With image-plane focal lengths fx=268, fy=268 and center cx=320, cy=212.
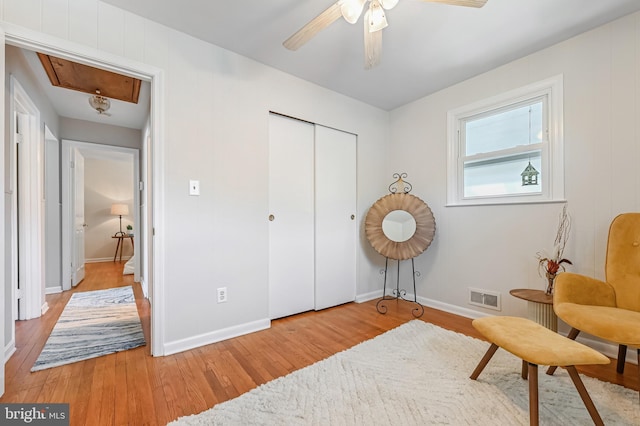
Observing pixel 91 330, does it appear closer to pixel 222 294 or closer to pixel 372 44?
pixel 222 294

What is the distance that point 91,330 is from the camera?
2.41 metres

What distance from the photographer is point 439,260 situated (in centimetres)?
304

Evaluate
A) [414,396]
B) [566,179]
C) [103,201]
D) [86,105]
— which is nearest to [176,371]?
[414,396]

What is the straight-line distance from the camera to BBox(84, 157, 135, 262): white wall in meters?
6.21

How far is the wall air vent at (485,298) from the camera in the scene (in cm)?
258

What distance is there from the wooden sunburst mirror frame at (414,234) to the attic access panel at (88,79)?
108 inches

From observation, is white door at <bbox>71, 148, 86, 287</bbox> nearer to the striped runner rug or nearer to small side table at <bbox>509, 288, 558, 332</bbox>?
the striped runner rug

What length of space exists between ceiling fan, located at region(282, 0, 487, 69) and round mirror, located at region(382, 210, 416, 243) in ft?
5.54

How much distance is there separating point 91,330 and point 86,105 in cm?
268

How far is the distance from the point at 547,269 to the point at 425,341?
114 centimetres

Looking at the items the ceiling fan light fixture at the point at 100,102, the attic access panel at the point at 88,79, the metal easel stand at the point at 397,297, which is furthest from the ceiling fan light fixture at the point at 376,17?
the ceiling fan light fixture at the point at 100,102

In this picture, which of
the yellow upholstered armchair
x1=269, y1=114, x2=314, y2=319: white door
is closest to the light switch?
x1=269, y1=114, x2=314, y2=319: white door

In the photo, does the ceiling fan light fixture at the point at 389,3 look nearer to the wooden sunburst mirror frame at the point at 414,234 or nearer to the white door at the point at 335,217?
the white door at the point at 335,217

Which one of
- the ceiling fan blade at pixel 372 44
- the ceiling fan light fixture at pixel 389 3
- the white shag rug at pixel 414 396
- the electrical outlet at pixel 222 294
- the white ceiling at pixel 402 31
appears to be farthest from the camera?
the electrical outlet at pixel 222 294
